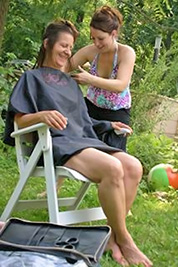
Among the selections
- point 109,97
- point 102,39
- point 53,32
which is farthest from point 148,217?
point 53,32

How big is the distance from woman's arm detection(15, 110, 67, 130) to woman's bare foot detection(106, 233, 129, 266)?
60cm

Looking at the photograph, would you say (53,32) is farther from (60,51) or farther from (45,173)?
(45,173)

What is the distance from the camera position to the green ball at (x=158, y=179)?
451cm

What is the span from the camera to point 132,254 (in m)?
2.67

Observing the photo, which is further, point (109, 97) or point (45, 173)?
point (109, 97)

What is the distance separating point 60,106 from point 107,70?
0.53m

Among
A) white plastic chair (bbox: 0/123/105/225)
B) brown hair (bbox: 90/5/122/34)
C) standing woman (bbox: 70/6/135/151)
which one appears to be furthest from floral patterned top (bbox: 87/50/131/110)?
white plastic chair (bbox: 0/123/105/225)

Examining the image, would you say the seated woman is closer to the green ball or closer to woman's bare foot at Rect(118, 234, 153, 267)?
woman's bare foot at Rect(118, 234, 153, 267)

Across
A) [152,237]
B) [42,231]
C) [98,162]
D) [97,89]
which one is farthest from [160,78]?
[42,231]

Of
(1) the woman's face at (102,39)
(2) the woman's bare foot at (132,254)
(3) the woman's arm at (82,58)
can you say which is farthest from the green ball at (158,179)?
(2) the woman's bare foot at (132,254)

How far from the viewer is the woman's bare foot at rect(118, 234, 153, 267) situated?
2635 millimetres

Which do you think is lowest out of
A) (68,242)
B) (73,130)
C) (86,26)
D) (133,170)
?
(68,242)

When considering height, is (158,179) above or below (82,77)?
below

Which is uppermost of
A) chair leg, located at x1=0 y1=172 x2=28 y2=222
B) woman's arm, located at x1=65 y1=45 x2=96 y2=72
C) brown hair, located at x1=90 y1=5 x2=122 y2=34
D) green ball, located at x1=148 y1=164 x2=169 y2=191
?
brown hair, located at x1=90 y1=5 x2=122 y2=34
